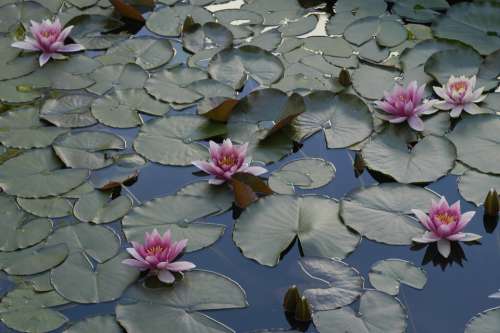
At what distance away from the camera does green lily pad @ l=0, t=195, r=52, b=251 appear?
8.67 feet

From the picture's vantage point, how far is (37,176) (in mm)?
2936

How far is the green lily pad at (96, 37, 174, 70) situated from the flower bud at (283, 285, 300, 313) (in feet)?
5.34

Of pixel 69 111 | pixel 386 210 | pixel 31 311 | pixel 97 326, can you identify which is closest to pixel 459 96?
pixel 386 210

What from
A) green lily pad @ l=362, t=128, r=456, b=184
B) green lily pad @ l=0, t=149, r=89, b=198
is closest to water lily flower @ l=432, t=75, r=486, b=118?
green lily pad @ l=362, t=128, r=456, b=184

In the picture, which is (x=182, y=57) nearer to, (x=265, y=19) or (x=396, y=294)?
(x=265, y=19)

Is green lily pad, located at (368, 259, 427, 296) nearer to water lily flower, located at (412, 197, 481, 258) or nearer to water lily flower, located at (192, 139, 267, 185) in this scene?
water lily flower, located at (412, 197, 481, 258)

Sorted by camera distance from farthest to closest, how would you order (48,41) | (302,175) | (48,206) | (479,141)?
1. (48,41)
2. (479,141)
3. (302,175)
4. (48,206)

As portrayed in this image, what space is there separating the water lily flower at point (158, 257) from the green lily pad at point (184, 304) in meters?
0.05

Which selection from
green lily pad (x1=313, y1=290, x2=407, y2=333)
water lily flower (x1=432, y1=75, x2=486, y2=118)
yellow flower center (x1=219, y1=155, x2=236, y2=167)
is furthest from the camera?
water lily flower (x1=432, y1=75, x2=486, y2=118)

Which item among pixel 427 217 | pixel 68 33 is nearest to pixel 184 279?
pixel 427 217

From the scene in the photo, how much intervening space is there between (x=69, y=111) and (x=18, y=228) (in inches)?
30.8

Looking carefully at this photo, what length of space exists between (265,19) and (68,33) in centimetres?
99

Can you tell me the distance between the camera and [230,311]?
2404mm

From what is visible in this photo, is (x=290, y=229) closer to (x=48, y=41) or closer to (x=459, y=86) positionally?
(x=459, y=86)
